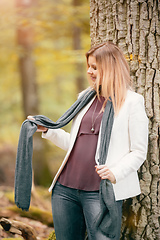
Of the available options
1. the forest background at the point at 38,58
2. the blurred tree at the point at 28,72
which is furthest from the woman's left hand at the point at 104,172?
the blurred tree at the point at 28,72

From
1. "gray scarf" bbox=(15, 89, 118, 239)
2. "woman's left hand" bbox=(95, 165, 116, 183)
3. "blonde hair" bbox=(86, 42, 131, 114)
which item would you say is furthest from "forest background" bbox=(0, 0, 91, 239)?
"blonde hair" bbox=(86, 42, 131, 114)

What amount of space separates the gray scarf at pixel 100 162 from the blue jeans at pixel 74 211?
0.08 m

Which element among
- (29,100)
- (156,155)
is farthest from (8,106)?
(156,155)

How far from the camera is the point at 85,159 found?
6.65 ft

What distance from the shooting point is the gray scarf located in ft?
6.19

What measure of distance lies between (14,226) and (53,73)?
294 inches

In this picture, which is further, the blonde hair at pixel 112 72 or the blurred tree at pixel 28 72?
the blurred tree at pixel 28 72

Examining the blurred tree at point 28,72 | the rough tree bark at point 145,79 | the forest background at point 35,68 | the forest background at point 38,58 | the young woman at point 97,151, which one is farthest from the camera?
the blurred tree at point 28,72

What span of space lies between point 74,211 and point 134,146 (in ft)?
2.32

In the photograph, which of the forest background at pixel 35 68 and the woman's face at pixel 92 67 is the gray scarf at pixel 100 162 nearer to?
the woman's face at pixel 92 67

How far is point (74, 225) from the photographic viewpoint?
2146mm

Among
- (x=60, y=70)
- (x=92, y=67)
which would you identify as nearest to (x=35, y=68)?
(x=60, y=70)

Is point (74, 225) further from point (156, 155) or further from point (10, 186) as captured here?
point (10, 186)

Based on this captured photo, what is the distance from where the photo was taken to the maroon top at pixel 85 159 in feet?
6.57
